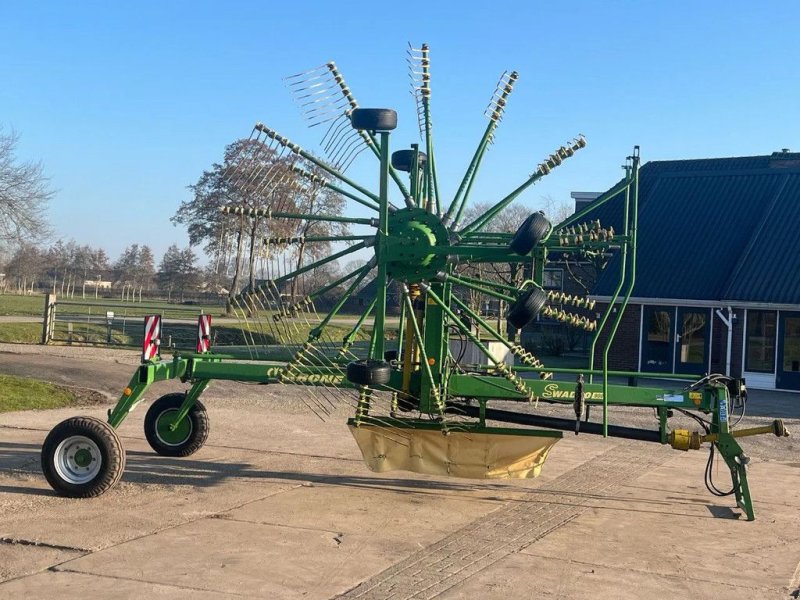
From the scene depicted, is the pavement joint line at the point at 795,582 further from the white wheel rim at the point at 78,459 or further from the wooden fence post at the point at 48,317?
the wooden fence post at the point at 48,317

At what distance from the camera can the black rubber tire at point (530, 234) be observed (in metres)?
8.59

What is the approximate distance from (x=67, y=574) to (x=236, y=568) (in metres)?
1.19

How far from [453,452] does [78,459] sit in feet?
12.3

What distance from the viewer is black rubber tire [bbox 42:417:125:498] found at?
911cm

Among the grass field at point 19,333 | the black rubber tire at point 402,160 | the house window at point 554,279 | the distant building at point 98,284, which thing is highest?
the distant building at point 98,284

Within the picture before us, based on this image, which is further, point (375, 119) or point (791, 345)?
point (791, 345)

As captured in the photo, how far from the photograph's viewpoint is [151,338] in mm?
10172

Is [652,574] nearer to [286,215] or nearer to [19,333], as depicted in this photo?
[286,215]

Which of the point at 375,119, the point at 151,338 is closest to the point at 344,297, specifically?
the point at 375,119

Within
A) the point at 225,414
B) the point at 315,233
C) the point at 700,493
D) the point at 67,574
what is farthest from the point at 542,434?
the point at 225,414

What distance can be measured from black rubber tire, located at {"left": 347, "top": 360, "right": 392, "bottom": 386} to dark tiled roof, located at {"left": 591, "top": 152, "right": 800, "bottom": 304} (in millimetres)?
18676

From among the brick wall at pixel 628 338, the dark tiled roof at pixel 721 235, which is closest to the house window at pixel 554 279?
the dark tiled roof at pixel 721 235

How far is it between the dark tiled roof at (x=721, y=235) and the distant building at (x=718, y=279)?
29 mm

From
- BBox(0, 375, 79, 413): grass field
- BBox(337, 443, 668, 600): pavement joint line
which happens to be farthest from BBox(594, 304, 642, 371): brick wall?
BBox(337, 443, 668, 600): pavement joint line
